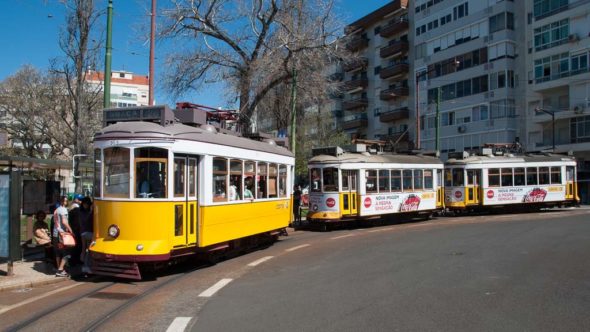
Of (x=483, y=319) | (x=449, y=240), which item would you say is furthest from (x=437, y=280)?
(x=449, y=240)

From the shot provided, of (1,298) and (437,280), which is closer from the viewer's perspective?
(1,298)

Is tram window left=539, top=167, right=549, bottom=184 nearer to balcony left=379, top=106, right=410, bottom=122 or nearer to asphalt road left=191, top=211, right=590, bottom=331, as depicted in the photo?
asphalt road left=191, top=211, right=590, bottom=331

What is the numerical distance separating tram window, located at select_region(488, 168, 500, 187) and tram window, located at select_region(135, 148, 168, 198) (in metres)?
21.6

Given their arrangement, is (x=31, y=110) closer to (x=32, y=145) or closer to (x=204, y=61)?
(x=32, y=145)

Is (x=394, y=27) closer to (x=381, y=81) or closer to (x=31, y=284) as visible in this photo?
(x=381, y=81)

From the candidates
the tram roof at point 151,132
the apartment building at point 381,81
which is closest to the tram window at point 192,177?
the tram roof at point 151,132

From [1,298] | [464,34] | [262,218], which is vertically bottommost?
[1,298]

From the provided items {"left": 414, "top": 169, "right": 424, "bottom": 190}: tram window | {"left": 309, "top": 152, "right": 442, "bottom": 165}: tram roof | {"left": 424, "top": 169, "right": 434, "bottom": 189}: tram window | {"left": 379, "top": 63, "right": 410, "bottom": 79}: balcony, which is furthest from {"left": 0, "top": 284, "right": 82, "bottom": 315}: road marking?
{"left": 379, "top": 63, "right": 410, "bottom": 79}: balcony

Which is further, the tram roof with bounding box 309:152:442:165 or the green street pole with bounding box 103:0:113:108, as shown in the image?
the tram roof with bounding box 309:152:442:165

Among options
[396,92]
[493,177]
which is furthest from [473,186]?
[396,92]

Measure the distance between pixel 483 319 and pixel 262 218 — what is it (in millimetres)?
7794

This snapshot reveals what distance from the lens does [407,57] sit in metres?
59.6

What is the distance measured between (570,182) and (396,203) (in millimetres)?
13395

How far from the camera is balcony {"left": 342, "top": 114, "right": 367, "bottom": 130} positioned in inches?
2613
